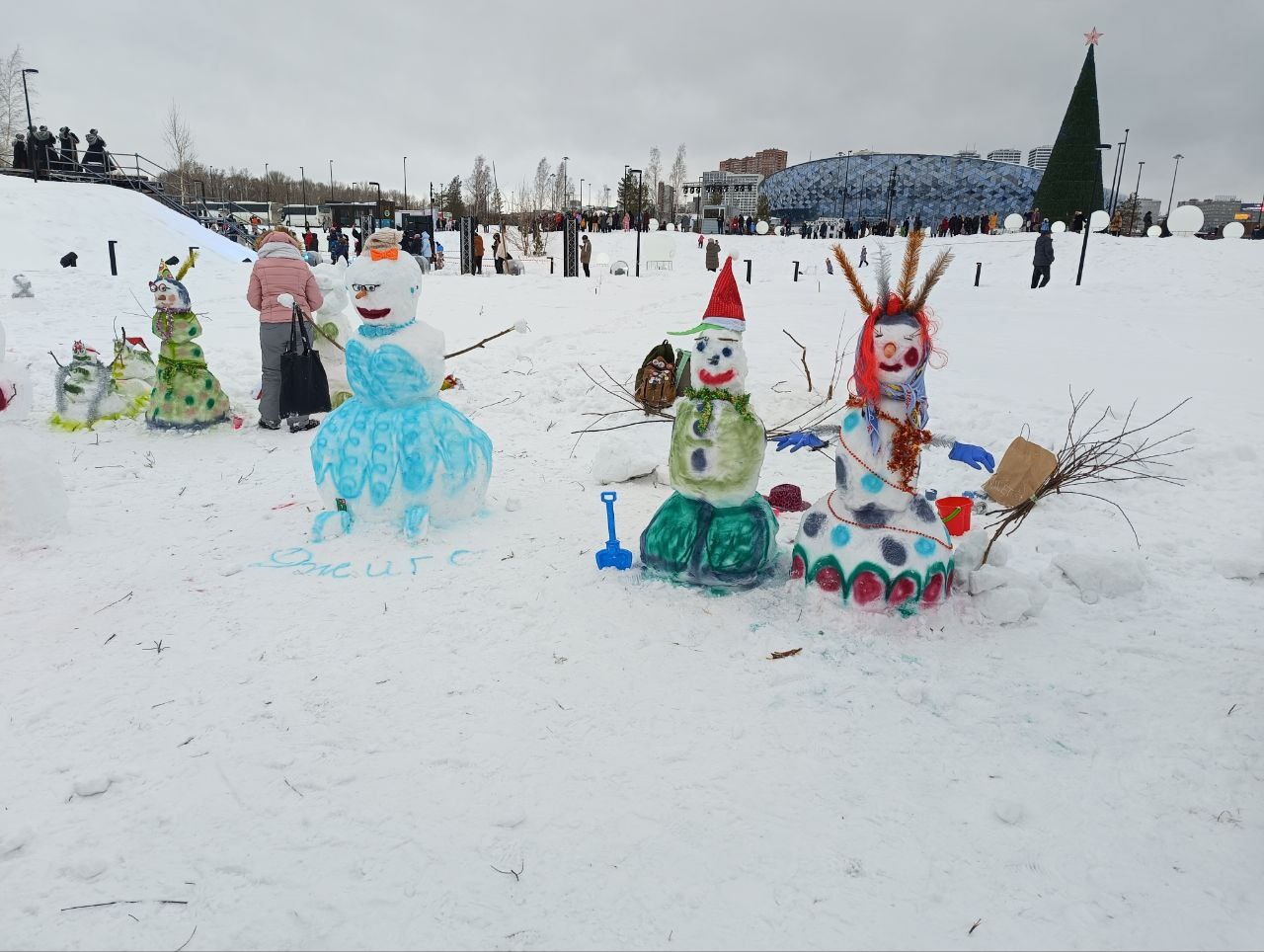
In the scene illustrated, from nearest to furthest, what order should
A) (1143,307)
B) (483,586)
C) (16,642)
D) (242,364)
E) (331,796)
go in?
1. (331,796)
2. (16,642)
3. (483,586)
4. (242,364)
5. (1143,307)

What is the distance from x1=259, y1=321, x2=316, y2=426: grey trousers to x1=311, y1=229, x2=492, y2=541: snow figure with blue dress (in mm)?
2642

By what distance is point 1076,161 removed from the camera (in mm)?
29156

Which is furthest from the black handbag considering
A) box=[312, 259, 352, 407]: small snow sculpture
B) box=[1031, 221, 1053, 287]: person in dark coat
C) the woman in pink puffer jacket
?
box=[1031, 221, 1053, 287]: person in dark coat

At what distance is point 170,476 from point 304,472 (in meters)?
0.95

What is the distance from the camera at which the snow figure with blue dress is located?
464cm

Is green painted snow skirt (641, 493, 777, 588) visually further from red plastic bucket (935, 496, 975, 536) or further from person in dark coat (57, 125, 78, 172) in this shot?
person in dark coat (57, 125, 78, 172)

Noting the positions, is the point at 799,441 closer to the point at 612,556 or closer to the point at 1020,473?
the point at 612,556

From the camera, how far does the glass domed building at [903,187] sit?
64312mm

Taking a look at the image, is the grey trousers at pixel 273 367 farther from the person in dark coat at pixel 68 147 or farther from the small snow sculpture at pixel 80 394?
the person in dark coat at pixel 68 147

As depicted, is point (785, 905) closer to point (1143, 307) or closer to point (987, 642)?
point (987, 642)

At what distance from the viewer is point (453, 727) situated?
2.94 meters

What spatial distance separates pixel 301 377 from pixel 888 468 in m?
4.92

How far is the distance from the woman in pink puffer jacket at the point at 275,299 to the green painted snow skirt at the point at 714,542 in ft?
14.3

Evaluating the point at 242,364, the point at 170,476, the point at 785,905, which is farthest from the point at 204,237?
the point at 785,905
